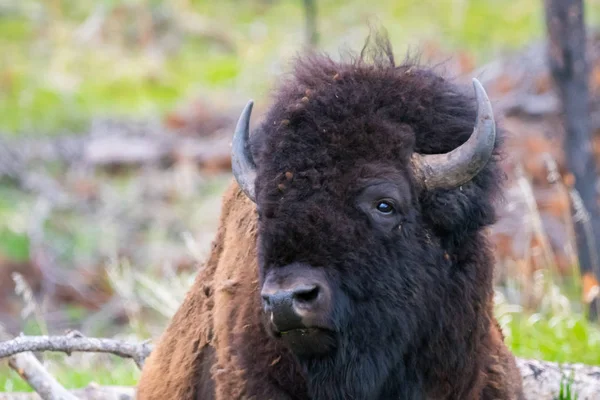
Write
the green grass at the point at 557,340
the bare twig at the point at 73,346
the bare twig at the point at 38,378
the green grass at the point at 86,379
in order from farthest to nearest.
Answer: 1. the green grass at the point at 86,379
2. the green grass at the point at 557,340
3. the bare twig at the point at 38,378
4. the bare twig at the point at 73,346

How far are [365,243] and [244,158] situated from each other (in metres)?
0.78

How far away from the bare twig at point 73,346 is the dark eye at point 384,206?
7.35ft

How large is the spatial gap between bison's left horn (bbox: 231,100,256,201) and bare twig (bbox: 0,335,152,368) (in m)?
1.68

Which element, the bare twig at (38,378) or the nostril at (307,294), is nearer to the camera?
the nostril at (307,294)

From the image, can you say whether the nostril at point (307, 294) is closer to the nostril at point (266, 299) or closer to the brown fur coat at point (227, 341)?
the nostril at point (266, 299)

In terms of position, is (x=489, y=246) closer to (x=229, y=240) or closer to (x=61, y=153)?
(x=229, y=240)

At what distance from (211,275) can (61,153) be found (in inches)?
505

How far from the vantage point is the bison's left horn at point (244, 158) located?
4312mm

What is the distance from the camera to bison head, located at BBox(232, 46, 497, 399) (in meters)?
3.85

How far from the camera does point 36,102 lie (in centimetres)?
2031

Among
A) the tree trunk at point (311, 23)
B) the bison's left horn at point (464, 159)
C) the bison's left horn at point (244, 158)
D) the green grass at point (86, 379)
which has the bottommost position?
the green grass at point (86, 379)

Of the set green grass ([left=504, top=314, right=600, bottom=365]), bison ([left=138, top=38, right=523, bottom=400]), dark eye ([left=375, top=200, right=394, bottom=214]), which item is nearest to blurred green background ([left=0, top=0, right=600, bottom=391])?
green grass ([left=504, top=314, right=600, bottom=365])

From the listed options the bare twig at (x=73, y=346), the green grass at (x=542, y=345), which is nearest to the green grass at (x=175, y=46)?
the green grass at (x=542, y=345)

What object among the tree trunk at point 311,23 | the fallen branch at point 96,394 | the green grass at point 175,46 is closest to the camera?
the fallen branch at point 96,394
